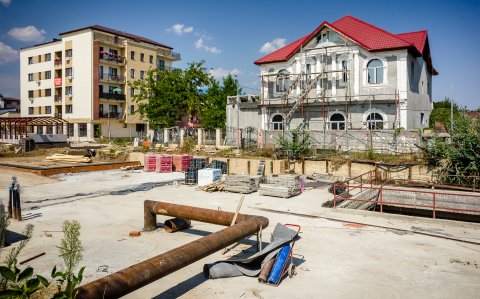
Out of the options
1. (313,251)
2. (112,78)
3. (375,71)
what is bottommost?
(313,251)

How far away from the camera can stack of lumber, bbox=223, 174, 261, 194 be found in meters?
17.3

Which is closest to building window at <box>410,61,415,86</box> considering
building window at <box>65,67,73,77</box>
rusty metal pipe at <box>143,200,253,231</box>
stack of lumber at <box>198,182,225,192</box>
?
stack of lumber at <box>198,182,225,192</box>

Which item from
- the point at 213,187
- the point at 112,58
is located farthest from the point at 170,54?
the point at 213,187

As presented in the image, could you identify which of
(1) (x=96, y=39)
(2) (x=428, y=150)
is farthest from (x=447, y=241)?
(1) (x=96, y=39)

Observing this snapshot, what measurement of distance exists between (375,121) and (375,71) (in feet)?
13.1

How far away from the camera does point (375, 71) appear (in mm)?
28453

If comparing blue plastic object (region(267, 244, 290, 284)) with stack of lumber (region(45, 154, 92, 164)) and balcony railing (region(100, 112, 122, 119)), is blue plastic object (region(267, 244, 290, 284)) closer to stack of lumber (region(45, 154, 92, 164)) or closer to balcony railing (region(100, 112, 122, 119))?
stack of lumber (region(45, 154, 92, 164))

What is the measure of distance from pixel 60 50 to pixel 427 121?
51.8 m

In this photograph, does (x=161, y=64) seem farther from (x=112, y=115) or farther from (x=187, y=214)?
(x=187, y=214)

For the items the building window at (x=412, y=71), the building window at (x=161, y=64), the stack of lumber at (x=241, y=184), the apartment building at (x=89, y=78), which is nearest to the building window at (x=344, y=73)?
the building window at (x=412, y=71)

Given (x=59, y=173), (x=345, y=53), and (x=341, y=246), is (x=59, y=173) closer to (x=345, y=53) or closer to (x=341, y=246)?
(x=341, y=246)

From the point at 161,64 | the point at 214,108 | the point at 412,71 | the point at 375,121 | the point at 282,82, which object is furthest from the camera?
the point at 161,64

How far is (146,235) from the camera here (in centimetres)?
1025

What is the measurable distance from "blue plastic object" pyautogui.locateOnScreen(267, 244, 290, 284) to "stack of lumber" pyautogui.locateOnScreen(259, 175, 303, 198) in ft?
28.9
